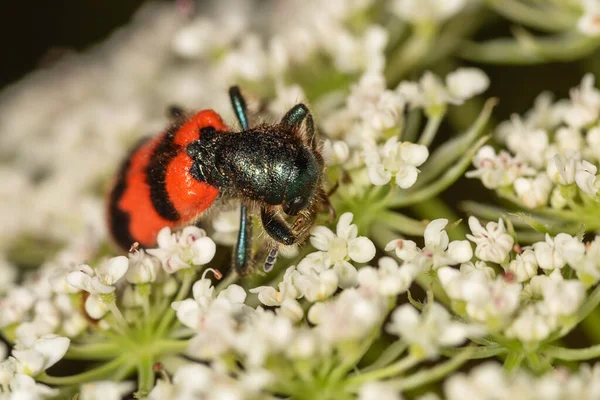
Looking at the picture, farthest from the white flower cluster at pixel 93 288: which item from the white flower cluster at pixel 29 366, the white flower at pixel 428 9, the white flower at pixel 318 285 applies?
the white flower at pixel 428 9

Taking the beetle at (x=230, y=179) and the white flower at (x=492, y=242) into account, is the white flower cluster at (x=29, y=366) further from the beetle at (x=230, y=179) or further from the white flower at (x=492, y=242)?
the white flower at (x=492, y=242)

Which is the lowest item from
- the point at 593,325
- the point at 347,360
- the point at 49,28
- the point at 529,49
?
the point at 593,325

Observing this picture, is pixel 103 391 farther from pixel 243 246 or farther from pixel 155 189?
pixel 155 189

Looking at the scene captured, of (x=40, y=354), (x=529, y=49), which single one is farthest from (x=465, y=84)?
(x=40, y=354)

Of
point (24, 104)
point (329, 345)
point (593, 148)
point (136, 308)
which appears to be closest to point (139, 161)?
point (136, 308)

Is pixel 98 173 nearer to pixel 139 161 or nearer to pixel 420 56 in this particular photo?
pixel 139 161
